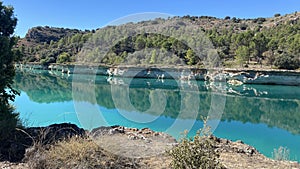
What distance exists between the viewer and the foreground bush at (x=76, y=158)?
3.43 m

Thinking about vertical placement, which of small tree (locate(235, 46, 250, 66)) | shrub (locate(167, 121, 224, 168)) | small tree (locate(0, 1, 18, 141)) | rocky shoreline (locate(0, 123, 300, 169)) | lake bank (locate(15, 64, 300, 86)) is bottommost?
rocky shoreline (locate(0, 123, 300, 169))

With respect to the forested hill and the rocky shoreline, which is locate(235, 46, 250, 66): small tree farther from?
the rocky shoreline

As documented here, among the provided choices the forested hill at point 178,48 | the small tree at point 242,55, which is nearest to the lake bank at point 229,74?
the forested hill at point 178,48

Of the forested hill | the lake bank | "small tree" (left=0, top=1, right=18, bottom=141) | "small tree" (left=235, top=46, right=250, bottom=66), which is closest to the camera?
"small tree" (left=0, top=1, right=18, bottom=141)

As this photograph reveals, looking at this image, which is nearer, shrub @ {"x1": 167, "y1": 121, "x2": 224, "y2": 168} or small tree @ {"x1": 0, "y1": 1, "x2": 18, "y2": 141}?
shrub @ {"x1": 167, "y1": 121, "x2": 224, "y2": 168}

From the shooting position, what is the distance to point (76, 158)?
3449 millimetres

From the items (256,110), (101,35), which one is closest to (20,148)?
(101,35)

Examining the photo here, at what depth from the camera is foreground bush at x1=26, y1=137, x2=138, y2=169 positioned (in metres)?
3.43

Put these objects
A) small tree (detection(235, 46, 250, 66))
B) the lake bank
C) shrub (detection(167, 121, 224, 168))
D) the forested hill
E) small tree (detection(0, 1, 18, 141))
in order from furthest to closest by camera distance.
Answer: small tree (detection(235, 46, 250, 66)), the lake bank, the forested hill, small tree (detection(0, 1, 18, 141)), shrub (detection(167, 121, 224, 168))

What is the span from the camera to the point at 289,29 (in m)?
45.4

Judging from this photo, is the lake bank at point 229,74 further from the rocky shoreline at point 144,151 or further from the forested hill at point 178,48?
the rocky shoreline at point 144,151

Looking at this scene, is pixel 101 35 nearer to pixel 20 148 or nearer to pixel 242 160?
pixel 20 148

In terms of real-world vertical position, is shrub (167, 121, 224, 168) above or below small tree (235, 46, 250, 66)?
below

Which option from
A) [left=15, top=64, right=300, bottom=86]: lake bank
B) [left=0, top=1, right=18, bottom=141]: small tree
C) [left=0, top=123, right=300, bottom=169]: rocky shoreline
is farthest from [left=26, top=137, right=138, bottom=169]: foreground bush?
[left=15, top=64, right=300, bottom=86]: lake bank
